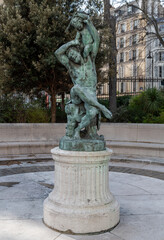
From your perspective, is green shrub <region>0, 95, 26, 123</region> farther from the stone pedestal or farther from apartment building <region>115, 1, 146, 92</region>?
the stone pedestal

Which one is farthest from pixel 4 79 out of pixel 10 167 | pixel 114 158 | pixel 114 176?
pixel 114 176

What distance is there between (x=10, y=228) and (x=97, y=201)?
1285mm

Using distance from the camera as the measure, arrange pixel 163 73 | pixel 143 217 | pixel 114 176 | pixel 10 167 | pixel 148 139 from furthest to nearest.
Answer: pixel 163 73
pixel 148 139
pixel 10 167
pixel 114 176
pixel 143 217

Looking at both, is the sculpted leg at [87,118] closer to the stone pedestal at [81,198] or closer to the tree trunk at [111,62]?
the stone pedestal at [81,198]

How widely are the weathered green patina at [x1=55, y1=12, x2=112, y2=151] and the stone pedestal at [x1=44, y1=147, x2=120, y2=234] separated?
0.31m

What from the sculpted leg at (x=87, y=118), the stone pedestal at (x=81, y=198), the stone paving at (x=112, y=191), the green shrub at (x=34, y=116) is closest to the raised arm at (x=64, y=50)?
the sculpted leg at (x=87, y=118)

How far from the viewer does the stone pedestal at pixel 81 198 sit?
373cm

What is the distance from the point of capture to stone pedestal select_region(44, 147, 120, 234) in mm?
3730

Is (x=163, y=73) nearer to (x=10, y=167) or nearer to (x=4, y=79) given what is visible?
(x=4, y=79)

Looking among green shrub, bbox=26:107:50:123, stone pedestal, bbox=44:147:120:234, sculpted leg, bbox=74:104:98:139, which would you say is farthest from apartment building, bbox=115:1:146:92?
stone pedestal, bbox=44:147:120:234

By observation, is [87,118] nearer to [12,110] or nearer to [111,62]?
[12,110]

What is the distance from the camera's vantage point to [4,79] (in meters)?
11.4

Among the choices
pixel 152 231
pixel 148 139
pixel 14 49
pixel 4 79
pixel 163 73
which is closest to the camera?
pixel 152 231

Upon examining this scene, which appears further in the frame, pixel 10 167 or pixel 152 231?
pixel 10 167
